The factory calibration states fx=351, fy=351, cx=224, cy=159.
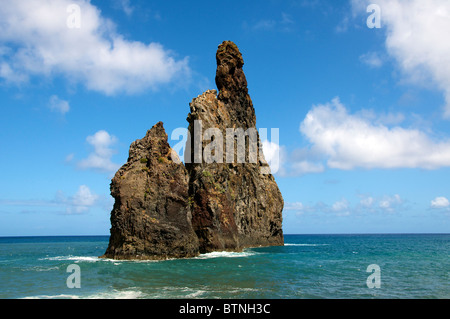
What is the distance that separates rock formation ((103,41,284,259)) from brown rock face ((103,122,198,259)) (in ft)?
0.37

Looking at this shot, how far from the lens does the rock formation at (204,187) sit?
1642 inches

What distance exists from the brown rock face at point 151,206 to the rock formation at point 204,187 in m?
0.11

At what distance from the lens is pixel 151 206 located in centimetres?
4231

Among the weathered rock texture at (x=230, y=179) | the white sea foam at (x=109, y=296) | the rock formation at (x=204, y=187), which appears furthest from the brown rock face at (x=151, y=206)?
the white sea foam at (x=109, y=296)

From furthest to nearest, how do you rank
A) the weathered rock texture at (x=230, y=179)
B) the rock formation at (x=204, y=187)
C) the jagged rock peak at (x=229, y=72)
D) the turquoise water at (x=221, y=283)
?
the jagged rock peak at (x=229, y=72) → the weathered rock texture at (x=230, y=179) → the rock formation at (x=204, y=187) → the turquoise water at (x=221, y=283)

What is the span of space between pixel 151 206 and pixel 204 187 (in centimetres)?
1083

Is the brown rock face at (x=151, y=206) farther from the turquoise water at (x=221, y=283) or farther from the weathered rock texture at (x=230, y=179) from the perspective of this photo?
the turquoise water at (x=221, y=283)

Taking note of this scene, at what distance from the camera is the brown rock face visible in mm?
40969

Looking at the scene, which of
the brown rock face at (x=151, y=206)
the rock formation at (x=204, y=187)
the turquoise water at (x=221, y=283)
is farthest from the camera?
the rock formation at (x=204, y=187)

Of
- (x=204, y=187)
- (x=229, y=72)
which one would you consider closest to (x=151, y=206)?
(x=204, y=187)

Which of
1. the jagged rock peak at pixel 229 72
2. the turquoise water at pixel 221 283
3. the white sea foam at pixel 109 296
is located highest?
the jagged rock peak at pixel 229 72
